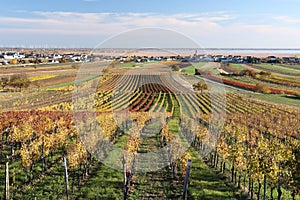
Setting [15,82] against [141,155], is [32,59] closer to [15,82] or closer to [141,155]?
[15,82]

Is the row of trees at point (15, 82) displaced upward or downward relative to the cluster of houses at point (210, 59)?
downward

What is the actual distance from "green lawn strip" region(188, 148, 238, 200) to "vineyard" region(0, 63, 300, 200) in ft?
0.13

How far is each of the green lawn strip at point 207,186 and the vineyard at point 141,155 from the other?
0.04 metres

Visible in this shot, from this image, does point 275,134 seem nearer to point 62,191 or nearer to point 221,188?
point 221,188

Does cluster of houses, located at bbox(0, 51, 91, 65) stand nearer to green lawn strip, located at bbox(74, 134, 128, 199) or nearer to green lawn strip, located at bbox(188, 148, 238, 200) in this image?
green lawn strip, located at bbox(74, 134, 128, 199)

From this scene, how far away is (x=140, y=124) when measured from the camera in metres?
19.5

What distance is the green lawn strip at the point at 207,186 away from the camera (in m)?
11.8

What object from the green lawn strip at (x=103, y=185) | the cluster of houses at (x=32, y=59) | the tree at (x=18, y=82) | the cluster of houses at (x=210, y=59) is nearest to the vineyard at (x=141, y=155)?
the green lawn strip at (x=103, y=185)

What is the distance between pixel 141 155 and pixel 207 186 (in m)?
4.57

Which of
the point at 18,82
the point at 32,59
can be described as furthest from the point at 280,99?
the point at 32,59

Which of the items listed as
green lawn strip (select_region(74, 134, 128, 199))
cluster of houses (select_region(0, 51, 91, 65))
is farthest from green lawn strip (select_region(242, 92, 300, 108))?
cluster of houses (select_region(0, 51, 91, 65))

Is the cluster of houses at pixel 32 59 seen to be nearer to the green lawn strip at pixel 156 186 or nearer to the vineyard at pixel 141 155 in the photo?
the vineyard at pixel 141 155

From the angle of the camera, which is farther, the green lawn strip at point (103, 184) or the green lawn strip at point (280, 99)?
the green lawn strip at point (280, 99)

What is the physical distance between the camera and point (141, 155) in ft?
53.7
